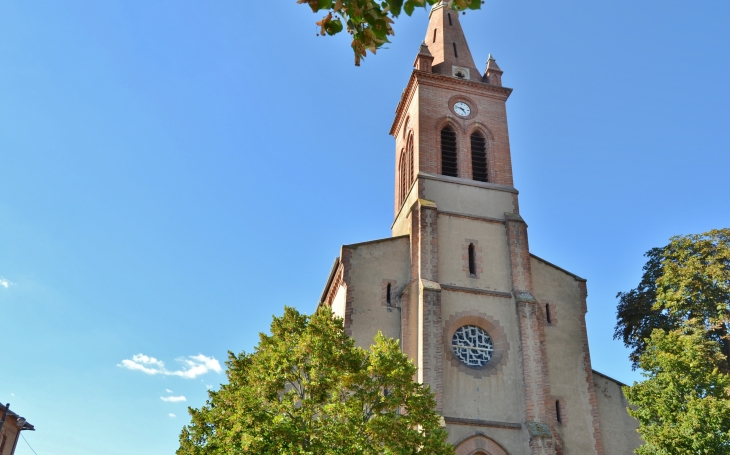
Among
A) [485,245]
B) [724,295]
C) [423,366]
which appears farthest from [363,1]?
[724,295]

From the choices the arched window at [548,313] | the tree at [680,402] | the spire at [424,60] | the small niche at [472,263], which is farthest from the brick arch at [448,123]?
the tree at [680,402]

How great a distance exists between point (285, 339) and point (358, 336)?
19.3 feet

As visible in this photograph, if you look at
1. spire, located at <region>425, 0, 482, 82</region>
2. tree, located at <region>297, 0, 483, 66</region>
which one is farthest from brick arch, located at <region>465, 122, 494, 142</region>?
tree, located at <region>297, 0, 483, 66</region>

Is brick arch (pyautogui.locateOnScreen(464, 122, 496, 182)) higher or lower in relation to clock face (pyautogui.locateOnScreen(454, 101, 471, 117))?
lower

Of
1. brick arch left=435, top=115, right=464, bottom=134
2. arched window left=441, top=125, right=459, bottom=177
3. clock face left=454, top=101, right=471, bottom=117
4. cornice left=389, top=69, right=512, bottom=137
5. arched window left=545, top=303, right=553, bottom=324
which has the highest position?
cornice left=389, top=69, right=512, bottom=137

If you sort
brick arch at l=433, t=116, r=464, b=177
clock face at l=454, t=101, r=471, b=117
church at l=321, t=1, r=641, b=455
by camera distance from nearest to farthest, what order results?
church at l=321, t=1, r=641, b=455, brick arch at l=433, t=116, r=464, b=177, clock face at l=454, t=101, r=471, b=117

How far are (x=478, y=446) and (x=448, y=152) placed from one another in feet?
42.2

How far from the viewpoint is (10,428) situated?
33.3 meters

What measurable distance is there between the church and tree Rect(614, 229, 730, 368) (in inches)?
162

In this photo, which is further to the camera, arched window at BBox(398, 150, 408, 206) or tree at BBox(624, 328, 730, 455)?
arched window at BBox(398, 150, 408, 206)

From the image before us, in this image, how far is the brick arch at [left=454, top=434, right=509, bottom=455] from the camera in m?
21.3

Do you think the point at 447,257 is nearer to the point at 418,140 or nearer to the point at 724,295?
the point at 418,140

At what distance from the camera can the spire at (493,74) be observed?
103ft

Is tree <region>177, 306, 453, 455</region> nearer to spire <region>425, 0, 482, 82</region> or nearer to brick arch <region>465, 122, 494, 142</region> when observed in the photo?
brick arch <region>465, 122, 494, 142</region>
